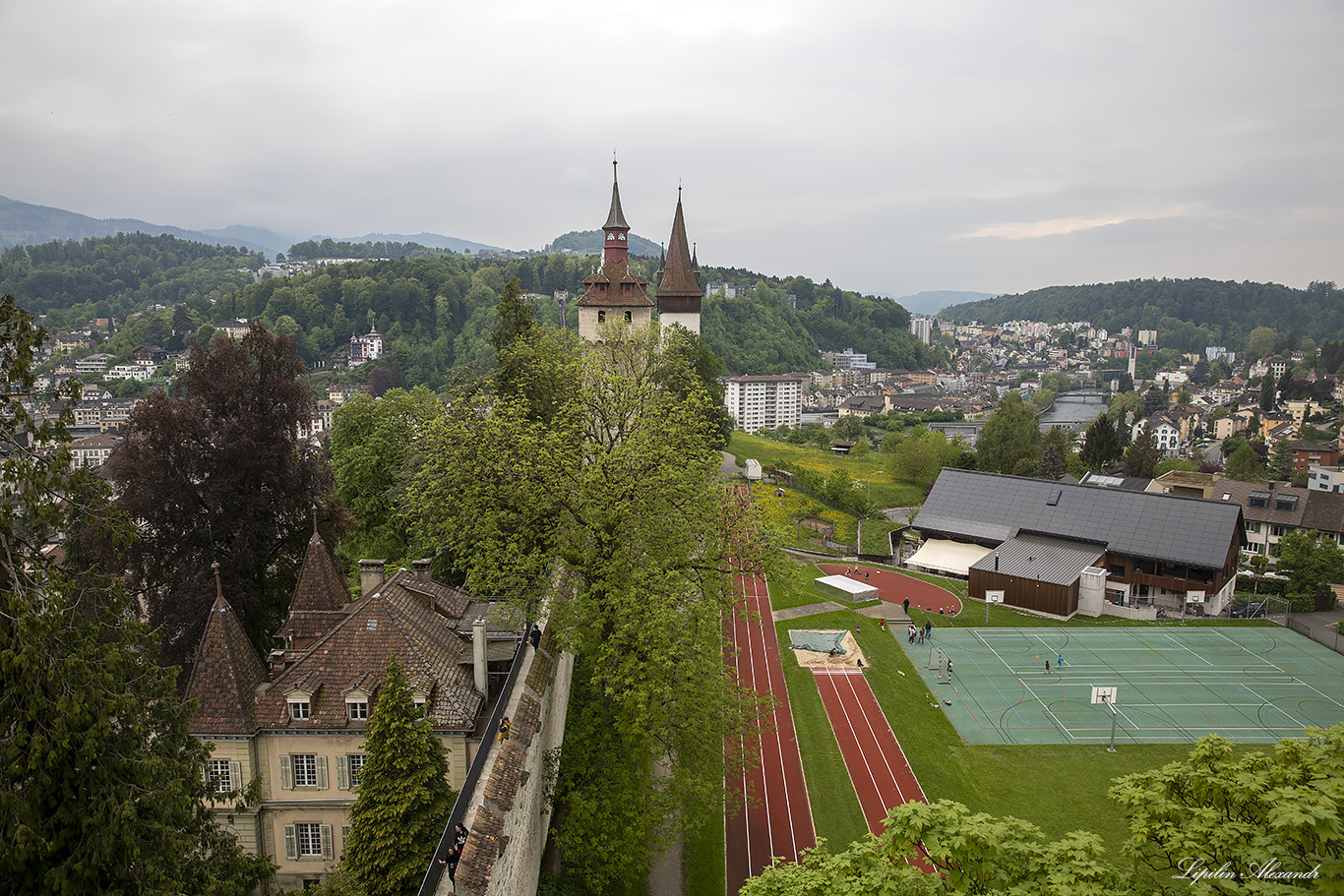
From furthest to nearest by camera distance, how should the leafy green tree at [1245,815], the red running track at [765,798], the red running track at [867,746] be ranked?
1. the red running track at [867,746]
2. the red running track at [765,798]
3. the leafy green tree at [1245,815]

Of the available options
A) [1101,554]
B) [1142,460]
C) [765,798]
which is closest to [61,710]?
[765,798]

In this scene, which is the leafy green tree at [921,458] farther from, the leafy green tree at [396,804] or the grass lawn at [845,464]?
the leafy green tree at [396,804]

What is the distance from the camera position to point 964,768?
31.5m

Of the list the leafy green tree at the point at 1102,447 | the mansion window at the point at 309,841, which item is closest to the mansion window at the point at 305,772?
the mansion window at the point at 309,841

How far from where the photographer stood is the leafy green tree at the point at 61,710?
1088 centimetres

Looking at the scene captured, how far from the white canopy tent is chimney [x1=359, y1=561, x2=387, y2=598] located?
39.8m

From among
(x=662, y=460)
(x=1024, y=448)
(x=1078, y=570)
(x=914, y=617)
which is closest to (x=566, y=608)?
(x=662, y=460)

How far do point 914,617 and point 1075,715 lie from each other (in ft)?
40.0

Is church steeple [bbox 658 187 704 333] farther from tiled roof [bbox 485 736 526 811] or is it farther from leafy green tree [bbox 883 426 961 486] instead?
tiled roof [bbox 485 736 526 811]

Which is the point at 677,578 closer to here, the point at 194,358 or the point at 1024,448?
the point at 194,358

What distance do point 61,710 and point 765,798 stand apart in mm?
23528

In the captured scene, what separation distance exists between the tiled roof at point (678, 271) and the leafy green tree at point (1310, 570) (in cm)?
4349

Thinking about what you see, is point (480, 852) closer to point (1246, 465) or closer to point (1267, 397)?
point (1246, 465)

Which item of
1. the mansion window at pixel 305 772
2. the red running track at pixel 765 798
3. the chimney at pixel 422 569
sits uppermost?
the chimney at pixel 422 569
